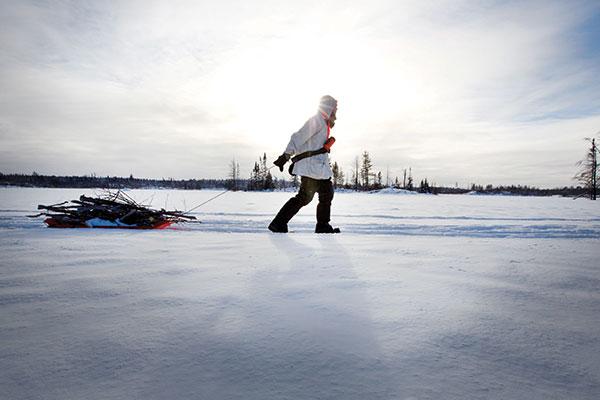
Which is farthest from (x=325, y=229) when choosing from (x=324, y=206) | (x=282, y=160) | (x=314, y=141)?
(x=314, y=141)

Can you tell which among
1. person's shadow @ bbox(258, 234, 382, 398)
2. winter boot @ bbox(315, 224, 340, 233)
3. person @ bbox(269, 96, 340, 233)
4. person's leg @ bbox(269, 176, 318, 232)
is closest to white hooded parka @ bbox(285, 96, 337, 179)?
person @ bbox(269, 96, 340, 233)

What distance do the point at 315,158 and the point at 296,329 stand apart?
3045 millimetres

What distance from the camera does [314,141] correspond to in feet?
12.5

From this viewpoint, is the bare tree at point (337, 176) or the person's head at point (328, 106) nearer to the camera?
the person's head at point (328, 106)

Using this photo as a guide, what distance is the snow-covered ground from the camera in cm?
66

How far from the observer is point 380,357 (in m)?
0.77

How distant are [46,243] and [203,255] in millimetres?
1487

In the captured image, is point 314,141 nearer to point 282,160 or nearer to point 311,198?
point 282,160

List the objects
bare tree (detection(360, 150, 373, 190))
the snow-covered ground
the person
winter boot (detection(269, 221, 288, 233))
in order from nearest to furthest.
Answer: the snow-covered ground → winter boot (detection(269, 221, 288, 233)) → the person → bare tree (detection(360, 150, 373, 190))

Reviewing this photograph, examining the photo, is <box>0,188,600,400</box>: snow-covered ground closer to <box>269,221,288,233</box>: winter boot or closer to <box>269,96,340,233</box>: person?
<box>269,221,288,233</box>: winter boot

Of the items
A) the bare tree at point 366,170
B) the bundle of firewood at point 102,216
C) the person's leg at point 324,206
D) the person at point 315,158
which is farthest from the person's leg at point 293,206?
the bare tree at point 366,170

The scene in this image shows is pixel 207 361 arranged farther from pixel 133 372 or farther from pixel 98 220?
pixel 98 220

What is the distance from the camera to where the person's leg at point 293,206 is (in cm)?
367

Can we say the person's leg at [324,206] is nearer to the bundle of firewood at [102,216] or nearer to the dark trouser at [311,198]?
the dark trouser at [311,198]
